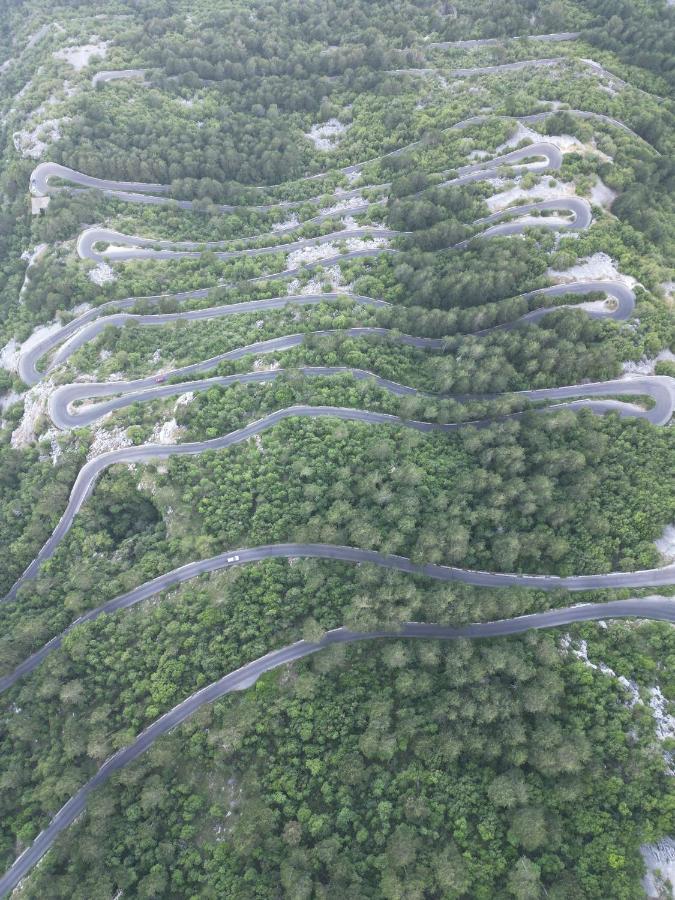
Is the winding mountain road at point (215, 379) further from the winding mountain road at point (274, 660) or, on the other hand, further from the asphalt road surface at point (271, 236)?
the winding mountain road at point (274, 660)

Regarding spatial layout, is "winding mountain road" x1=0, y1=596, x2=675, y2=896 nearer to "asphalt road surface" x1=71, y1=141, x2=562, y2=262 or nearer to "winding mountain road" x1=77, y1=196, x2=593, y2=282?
"winding mountain road" x1=77, y1=196, x2=593, y2=282

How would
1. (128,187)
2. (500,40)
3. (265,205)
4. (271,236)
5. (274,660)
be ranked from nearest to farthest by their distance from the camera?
(274,660)
(271,236)
(128,187)
(265,205)
(500,40)

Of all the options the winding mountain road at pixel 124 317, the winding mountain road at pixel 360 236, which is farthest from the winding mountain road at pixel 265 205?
the winding mountain road at pixel 124 317

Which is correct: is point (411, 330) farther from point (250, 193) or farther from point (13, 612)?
point (13, 612)

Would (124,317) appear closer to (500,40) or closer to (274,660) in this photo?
(274,660)

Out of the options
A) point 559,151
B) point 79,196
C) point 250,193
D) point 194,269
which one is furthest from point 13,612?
point 559,151

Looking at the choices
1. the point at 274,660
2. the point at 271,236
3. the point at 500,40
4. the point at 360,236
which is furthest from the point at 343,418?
the point at 500,40
